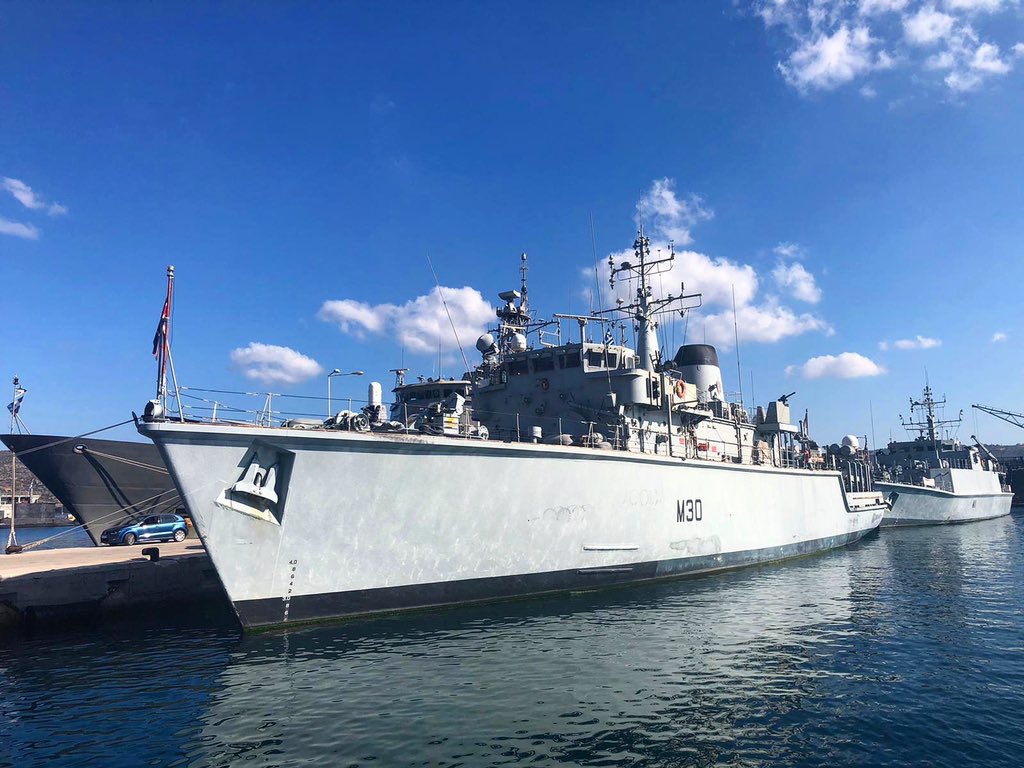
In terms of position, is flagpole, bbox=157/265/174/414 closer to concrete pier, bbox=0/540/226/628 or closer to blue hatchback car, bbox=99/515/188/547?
concrete pier, bbox=0/540/226/628

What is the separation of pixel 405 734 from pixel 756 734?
4767 mm

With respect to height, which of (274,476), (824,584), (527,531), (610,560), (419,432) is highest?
(419,432)

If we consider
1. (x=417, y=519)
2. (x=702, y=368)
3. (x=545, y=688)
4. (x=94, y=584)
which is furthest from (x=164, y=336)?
(x=702, y=368)

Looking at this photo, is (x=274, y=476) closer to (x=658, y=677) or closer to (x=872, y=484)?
(x=658, y=677)

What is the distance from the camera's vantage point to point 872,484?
40.7 meters

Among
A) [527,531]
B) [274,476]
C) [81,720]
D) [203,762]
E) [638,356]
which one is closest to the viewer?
[203,762]

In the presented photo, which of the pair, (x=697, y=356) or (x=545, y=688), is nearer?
(x=545, y=688)

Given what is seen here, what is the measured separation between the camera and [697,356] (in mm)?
26922

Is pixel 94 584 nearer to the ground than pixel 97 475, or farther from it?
nearer to the ground

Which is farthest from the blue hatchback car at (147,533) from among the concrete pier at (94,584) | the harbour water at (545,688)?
the harbour water at (545,688)

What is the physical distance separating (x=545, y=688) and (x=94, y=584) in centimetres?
1317

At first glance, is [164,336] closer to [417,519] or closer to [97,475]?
[417,519]

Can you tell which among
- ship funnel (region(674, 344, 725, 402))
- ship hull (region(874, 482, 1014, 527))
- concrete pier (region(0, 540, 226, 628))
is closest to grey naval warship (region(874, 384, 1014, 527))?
ship hull (region(874, 482, 1014, 527))

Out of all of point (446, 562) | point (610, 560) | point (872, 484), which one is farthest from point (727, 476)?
point (872, 484)
